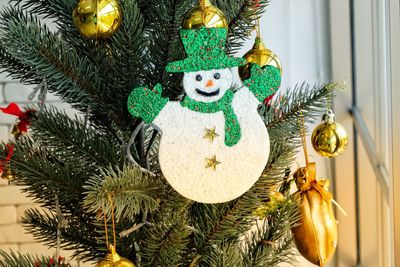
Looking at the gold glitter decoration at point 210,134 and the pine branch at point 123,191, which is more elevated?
the gold glitter decoration at point 210,134

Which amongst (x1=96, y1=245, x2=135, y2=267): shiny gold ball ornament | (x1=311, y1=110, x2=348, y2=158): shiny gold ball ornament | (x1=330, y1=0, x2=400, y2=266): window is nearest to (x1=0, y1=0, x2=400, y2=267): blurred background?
A: (x1=330, y1=0, x2=400, y2=266): window

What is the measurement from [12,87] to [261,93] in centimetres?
75

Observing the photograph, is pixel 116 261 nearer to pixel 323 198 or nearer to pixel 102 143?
pixel 102 143

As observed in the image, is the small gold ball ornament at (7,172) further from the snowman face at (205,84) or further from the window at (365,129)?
the window at (365,129)

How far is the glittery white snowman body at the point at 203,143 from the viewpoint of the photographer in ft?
1.79

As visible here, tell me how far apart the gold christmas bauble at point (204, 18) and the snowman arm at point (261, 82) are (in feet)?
0.17

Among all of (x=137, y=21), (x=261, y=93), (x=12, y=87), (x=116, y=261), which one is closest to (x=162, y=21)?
(x=137, y=21)

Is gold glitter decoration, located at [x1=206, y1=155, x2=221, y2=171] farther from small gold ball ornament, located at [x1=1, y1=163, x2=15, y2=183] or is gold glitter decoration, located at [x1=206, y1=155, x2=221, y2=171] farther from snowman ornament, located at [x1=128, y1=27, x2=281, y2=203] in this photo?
small gold ball ornament, located at [x1=1, y1=163, x2=15, y2=183]

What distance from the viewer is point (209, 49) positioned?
54 centimetres

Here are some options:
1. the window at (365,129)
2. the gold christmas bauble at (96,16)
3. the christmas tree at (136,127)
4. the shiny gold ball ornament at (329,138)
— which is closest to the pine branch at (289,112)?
the christmas tree at (136,127)

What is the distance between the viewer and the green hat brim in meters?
0.54

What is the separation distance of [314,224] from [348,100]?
0.68 meters

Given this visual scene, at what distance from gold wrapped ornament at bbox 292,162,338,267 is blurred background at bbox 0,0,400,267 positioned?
1.36 ft

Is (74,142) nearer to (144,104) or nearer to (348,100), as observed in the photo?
(144,104)
